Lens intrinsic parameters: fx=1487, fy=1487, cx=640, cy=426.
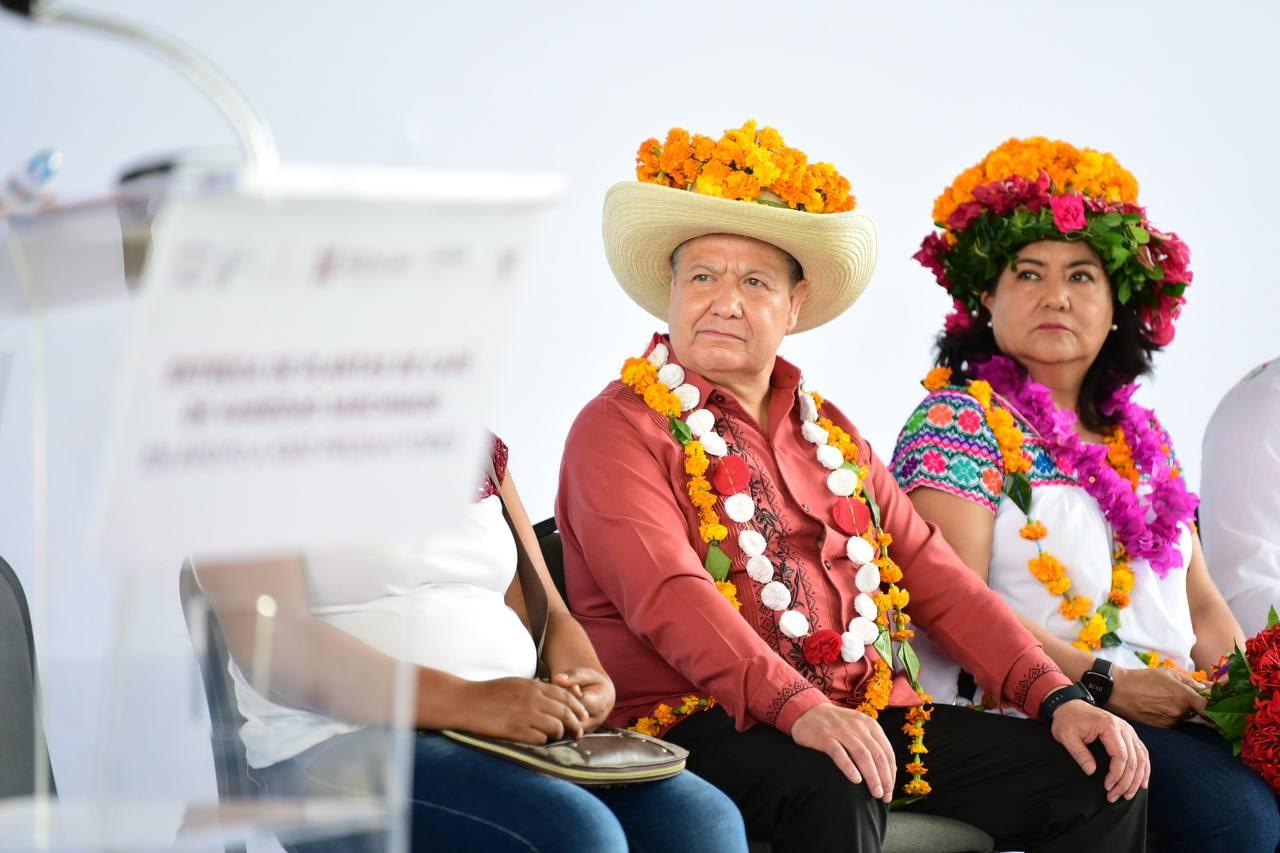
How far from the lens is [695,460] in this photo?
2.67 meters

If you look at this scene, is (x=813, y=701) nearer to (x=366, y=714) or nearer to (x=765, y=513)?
(x=765, y=513)

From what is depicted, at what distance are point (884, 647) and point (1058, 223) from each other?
107cm

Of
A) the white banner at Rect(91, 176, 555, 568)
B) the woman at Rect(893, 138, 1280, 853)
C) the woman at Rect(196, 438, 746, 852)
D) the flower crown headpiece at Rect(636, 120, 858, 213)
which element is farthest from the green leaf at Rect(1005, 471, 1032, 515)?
the white banner at Rect(91, 176, 555, 568)

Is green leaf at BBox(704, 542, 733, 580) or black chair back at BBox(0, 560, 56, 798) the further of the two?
green leaf at BBox(704, 542, 733, 580)

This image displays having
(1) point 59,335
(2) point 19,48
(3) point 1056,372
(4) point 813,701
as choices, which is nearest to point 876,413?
(3) point 1056,372

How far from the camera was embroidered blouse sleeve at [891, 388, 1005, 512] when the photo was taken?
119 inches

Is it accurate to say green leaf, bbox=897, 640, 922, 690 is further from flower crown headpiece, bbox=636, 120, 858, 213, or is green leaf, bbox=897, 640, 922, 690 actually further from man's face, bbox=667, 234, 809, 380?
flower crown headpiece, bbox=636, 120, 858, 213

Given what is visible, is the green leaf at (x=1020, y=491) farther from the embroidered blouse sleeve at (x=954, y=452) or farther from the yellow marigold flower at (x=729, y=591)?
the yellow marigold flower at (x=729, y=591)

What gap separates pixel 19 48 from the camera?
9.83 ft

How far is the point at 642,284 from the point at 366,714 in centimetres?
185

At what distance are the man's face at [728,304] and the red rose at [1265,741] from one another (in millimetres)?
1095

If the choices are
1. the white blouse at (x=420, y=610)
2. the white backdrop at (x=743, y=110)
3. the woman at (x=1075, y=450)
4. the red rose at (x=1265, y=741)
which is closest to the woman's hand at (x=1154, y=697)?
the woman at (x=1075, y=450)

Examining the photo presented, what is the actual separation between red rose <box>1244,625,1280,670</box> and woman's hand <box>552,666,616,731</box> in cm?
127

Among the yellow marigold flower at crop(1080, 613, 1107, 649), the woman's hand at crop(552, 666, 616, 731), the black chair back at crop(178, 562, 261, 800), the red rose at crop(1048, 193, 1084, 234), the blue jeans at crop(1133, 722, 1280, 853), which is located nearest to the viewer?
the black chair back at crop(178, 562, 261, 800)
